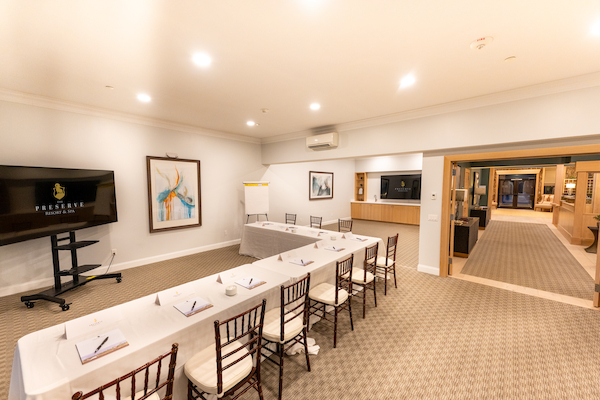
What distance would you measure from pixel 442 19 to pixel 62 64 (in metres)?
3.82

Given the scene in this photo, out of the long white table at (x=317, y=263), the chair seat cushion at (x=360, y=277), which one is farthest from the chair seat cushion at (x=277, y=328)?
the chair seat cushion at (x=360, y=277)

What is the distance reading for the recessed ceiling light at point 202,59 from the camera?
256 cm

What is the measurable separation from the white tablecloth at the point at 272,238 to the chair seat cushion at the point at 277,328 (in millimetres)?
2406

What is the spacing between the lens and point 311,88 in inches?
135

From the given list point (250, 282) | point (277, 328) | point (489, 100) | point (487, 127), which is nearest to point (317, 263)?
point (250, 282)

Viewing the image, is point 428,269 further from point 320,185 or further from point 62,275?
point 62,275

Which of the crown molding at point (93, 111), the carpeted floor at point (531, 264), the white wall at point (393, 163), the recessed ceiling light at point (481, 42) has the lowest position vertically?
the carpeted floor at point (531, 264)

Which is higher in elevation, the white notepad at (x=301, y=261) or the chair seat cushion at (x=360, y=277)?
the white notepad at (x=301, y=261)

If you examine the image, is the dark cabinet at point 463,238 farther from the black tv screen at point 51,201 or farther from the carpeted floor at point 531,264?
the black tv screen at point 51,201

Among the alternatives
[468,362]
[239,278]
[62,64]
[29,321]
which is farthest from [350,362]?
[62,64]

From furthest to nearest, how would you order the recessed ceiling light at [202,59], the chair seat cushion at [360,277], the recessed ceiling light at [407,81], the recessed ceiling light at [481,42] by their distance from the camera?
the chair seat cushion at [360,277] → the recessed ceiling light at [407,81] → the recessed ceiling light at [202,59] → the recessed ceiling light at [481,42]

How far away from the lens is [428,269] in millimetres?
4672

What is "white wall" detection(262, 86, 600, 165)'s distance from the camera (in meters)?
3.17

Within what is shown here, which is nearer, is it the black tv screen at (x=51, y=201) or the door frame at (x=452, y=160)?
the black tv screen at (x=51, y=201)
